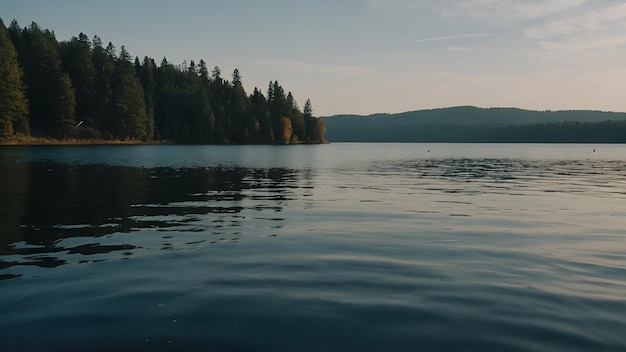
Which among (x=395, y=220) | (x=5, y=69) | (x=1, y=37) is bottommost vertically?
(x=395, y=220)

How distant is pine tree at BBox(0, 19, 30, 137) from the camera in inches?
3841

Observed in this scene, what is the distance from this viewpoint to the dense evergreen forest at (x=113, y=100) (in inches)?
4547

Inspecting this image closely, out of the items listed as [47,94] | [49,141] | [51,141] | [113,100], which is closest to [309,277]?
[51,141]

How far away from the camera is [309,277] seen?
34.6 ft

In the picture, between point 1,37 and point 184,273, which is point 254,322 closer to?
point 184,273

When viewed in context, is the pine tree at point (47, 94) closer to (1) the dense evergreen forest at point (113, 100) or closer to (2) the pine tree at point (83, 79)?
(1) the dense evergreen forest at point (113, 100)

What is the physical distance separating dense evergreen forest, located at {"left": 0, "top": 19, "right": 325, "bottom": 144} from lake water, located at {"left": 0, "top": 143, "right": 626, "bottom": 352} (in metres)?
102

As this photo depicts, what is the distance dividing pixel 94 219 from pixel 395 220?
12.3 m

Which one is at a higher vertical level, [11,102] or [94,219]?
[11,102]

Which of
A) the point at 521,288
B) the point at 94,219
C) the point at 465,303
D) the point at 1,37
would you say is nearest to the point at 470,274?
the point at 521,288

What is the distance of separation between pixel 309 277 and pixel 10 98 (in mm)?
112237

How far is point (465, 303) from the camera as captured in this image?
8773mm

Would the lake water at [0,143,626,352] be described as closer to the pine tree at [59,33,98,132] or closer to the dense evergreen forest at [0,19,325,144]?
the dense evergreen forest at [0,19,325,144]

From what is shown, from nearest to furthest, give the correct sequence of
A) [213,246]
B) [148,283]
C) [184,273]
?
[148,283] < [184,273] < [213,246]
